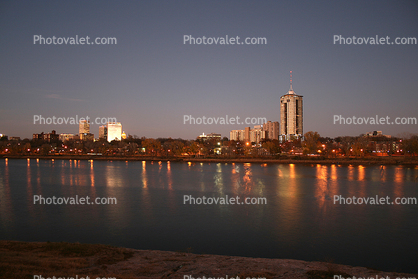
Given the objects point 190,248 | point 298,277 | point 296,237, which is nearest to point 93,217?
point 190,248

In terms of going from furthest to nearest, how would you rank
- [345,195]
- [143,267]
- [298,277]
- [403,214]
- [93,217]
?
[345,195] → [403,214] → [93,217] → [143,267] → [298,277]

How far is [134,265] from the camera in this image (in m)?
9.08

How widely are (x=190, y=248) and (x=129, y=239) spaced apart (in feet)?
11.5

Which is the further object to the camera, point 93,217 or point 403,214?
point 403,214

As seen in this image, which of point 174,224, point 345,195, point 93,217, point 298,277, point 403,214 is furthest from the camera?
point 345,195

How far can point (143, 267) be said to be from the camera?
8.84 meters

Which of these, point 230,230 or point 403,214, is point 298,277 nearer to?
point 230,230

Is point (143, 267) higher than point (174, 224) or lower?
higher

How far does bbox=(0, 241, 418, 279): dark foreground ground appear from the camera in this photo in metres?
7.82

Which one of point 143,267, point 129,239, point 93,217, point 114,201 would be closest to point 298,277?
point 143,267

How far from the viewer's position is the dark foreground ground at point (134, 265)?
7816 millimetres

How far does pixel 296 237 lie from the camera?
47.1ft

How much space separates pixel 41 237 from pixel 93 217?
4.12 metres

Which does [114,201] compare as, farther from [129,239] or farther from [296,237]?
[296,237]
